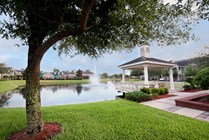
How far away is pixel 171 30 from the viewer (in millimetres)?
4926

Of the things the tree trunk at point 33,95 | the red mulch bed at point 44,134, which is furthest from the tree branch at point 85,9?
the red mulch bed at point 44,134

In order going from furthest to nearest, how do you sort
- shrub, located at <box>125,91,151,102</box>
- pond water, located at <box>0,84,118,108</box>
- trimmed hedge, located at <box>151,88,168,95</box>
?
pond water, located at <box>0,84,118,108</box>
trimmed hedge, located at <box>151,88,168,95</box>
shrub, located at <box>125,91,151,102</box>

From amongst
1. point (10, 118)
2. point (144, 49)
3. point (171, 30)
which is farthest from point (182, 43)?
point (144, 49)

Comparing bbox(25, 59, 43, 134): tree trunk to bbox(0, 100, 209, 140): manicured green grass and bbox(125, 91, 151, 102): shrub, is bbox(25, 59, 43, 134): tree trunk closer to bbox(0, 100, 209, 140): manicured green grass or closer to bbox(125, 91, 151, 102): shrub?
bbox(0, 100, 209, 140): manicured green grass

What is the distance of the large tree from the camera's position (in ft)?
12.0

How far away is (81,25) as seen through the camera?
3412 mm

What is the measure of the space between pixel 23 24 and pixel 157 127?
489 centimetres

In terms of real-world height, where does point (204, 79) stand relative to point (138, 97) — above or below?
above

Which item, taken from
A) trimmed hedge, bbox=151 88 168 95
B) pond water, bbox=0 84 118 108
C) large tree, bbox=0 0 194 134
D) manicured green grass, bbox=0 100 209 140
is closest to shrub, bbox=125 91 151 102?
trimmed hedge, bbox=151 88 168 95

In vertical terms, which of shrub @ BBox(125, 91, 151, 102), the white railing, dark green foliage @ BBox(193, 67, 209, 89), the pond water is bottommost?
the pond water

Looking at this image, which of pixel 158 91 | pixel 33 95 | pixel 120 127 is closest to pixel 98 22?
pixel 33 95

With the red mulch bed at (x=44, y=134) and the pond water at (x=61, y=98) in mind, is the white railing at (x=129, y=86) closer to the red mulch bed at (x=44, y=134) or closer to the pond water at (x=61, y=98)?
the pond water at (x=61, y=98)

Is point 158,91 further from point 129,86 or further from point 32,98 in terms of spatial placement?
point 32,98

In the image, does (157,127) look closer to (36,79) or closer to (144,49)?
(36,79)
